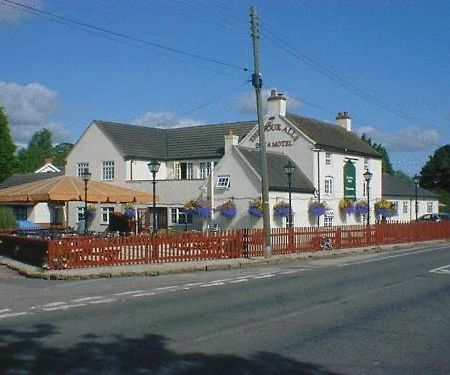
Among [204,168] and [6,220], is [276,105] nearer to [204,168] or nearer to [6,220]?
[204,168]

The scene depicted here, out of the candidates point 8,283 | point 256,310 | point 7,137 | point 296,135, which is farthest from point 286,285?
point 7,137

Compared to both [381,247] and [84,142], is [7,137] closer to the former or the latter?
[84,142]

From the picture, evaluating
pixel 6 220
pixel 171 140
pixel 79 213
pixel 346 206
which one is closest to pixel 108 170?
pixel 79 213

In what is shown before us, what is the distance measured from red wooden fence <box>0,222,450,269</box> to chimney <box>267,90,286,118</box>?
13465 millimetres

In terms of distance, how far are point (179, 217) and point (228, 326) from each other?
120ft

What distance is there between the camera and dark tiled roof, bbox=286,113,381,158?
4744 cm

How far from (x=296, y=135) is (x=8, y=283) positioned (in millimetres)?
30945

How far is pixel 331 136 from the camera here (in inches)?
1989

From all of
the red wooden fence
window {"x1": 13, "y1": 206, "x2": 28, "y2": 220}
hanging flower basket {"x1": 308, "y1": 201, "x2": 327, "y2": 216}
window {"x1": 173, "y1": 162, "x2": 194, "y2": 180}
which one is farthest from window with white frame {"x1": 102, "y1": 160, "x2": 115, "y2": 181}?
the red wooden fence

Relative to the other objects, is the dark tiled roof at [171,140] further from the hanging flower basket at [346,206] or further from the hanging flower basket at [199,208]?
the hanging flower basket at [346,206]

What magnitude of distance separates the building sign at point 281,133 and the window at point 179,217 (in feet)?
23.9

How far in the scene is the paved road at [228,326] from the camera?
27.0 ft

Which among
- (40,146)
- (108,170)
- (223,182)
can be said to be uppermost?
(40,146)

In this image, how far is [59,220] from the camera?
52.2 metres
